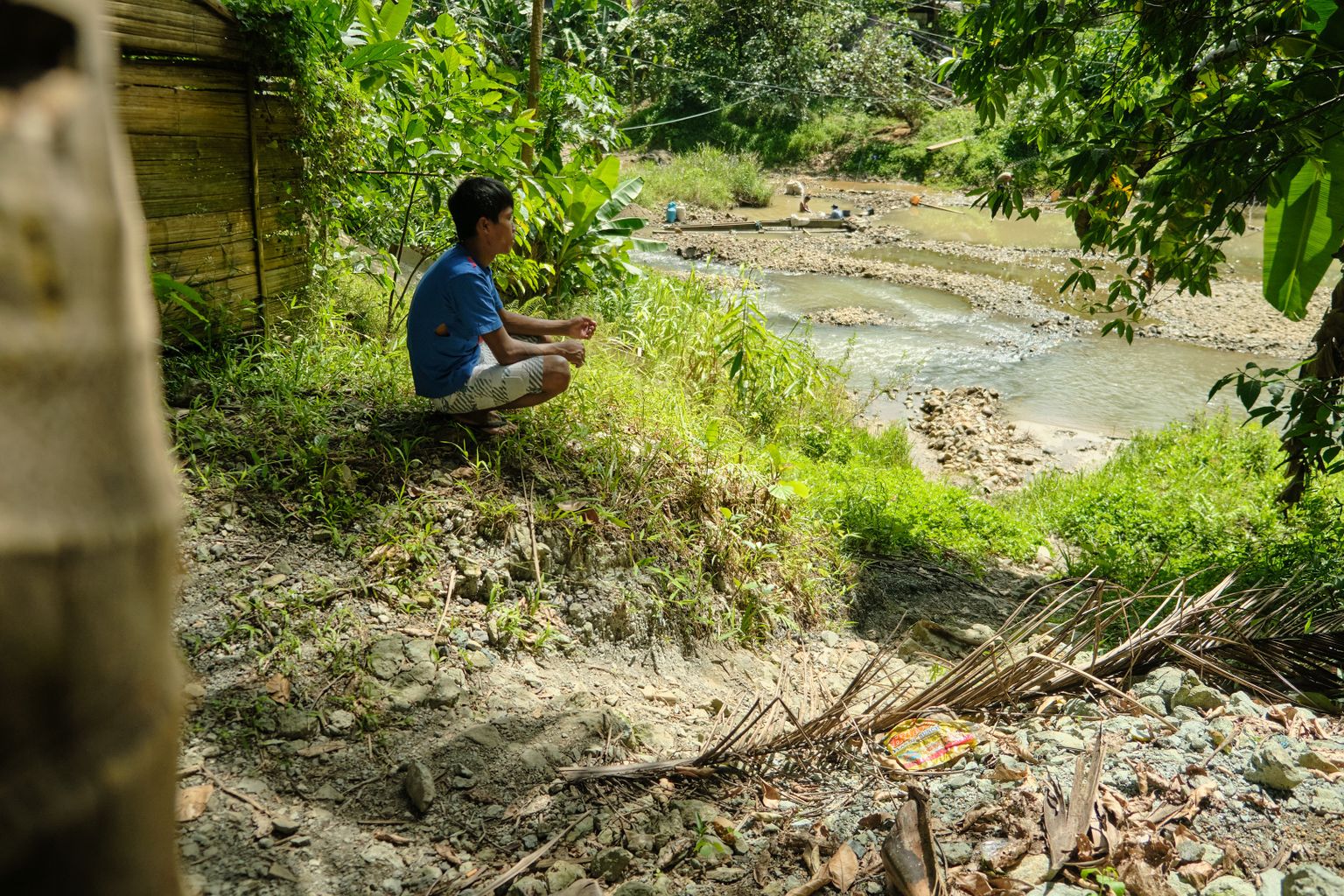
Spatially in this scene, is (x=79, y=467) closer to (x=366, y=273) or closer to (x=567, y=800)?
(x=567, y=800)

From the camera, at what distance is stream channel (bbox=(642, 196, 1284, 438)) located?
9977 mm

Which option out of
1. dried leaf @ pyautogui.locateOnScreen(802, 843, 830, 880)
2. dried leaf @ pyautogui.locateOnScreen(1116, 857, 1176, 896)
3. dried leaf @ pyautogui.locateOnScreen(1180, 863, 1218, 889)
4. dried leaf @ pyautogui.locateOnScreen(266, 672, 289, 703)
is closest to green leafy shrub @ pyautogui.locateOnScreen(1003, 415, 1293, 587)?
dried leaf @ pyautogui.locateOnScreen(1180, 863, 1218, 889)

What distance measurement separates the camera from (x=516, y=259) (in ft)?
18.5

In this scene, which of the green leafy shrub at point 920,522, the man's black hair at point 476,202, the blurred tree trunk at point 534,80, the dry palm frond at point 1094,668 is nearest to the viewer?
the dry palm frond at point 1094,668

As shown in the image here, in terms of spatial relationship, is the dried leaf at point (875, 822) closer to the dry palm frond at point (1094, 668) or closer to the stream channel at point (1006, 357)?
the dry palm frond at point (1094, 668)

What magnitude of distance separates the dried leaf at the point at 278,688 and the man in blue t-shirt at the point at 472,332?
62.2 inches

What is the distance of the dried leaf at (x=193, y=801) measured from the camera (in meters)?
2.18

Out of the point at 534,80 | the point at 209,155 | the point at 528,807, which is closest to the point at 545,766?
the point at 528,807

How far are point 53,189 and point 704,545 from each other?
12.6 ft

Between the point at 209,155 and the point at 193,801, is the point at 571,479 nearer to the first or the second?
the point at 193,801

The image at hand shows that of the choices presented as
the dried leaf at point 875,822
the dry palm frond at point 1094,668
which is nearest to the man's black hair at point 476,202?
the dry palm frond at point 1094,668

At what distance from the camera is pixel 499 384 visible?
3.94m

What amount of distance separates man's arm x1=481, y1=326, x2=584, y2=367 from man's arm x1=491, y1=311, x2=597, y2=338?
0.70 ft

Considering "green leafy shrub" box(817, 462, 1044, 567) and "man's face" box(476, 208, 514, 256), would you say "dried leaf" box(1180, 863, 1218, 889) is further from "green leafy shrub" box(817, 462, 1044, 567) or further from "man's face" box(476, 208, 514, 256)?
"man's face" box(476, 208, 514, 256)
